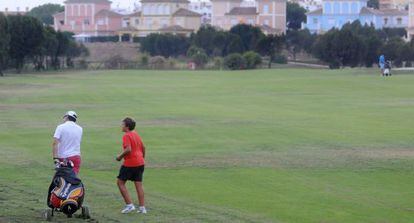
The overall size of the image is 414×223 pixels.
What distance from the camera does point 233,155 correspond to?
29.1m

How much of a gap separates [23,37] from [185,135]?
2739 inches

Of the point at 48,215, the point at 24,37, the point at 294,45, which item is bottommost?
the point at 294,45

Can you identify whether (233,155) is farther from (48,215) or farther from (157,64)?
(157,64)

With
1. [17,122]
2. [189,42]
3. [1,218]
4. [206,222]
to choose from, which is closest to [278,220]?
[206,222]

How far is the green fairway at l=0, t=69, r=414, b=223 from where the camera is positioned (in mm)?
20047

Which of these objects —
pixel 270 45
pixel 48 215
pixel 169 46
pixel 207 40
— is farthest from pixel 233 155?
pixel 169 46

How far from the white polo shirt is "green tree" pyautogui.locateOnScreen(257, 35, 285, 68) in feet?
357

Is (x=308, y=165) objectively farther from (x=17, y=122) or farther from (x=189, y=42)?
(x=189, y=42)

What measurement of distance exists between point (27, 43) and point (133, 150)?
85965 mm

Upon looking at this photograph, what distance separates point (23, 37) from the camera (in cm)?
10275

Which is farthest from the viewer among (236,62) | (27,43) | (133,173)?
(236,62)

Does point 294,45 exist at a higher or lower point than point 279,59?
higher

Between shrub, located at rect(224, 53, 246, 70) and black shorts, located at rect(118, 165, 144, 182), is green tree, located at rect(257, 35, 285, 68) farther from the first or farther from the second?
black shorts, located at rect(118, 165, 144, 182)

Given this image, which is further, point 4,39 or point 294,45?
point 294,45
